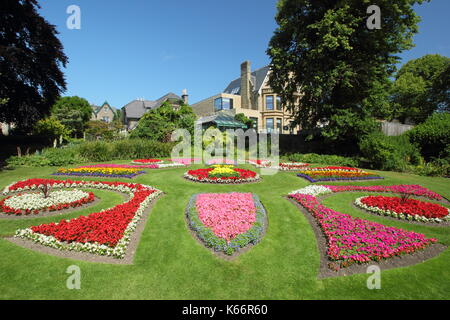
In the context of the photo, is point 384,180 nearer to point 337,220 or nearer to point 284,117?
point 337,220

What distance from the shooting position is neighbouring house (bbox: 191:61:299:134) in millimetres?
40275

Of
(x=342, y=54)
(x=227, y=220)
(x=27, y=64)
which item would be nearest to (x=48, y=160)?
(x=27, y=64)

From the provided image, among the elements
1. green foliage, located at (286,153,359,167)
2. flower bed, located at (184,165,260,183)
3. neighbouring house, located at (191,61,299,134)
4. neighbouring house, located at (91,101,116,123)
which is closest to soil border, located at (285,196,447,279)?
flower bed, located at (184,165,260,183)

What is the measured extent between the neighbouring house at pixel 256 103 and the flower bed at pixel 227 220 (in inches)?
1212

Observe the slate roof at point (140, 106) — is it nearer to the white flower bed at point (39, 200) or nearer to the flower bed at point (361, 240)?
the white flower bed at point (39, 200)

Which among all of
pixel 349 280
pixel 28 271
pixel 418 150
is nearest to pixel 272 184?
pixel 349 280

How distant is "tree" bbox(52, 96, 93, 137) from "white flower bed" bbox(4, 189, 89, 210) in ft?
116

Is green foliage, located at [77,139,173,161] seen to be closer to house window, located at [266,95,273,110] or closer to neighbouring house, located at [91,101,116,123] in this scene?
house window, located at [266,95,273,110]

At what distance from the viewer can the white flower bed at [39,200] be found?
7.86 metres

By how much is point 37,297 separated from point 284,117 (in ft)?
135

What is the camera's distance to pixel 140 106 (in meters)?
63.3

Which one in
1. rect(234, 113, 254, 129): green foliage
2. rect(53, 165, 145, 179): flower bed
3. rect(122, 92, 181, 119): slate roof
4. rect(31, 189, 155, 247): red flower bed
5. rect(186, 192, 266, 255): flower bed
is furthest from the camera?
rect(122, 92, 181, 119): slate roof

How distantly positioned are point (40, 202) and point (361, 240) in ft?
34.3
